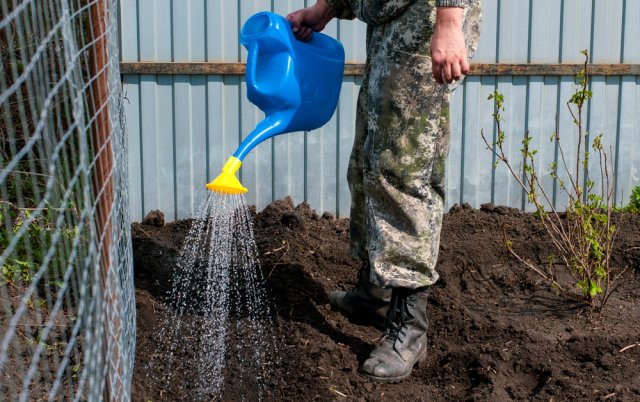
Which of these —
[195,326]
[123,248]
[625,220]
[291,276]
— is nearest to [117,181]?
[123,248]

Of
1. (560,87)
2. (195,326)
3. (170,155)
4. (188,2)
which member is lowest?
(195,326)

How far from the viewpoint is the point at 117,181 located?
104 inches

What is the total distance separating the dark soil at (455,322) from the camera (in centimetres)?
314

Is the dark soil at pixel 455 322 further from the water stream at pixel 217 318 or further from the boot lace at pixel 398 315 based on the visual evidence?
the boot lace at pixel 398 315

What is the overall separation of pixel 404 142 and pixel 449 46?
16.2 inches

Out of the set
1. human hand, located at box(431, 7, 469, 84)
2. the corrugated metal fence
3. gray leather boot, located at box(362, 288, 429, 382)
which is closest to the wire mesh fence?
gray leather boot, located at box(362, 288, 429, 382)

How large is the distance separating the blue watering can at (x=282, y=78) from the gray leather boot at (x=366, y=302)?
0.68 metres

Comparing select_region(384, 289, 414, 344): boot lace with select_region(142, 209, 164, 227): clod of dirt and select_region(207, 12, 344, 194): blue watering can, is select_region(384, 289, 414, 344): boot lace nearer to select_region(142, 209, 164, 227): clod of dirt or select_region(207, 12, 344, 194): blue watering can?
select_region(207, 12, 344, 194): blue watering can

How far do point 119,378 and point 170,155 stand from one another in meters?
2.66

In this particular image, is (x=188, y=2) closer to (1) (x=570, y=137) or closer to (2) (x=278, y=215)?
(2) (x=278, y=215)

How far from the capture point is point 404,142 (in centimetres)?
311

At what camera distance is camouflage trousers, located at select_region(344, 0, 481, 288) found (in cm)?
307

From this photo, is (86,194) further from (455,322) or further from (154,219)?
(154,219)

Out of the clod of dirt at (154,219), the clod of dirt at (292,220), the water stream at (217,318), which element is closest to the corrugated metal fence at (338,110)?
the clod of dirt at (154,219)
